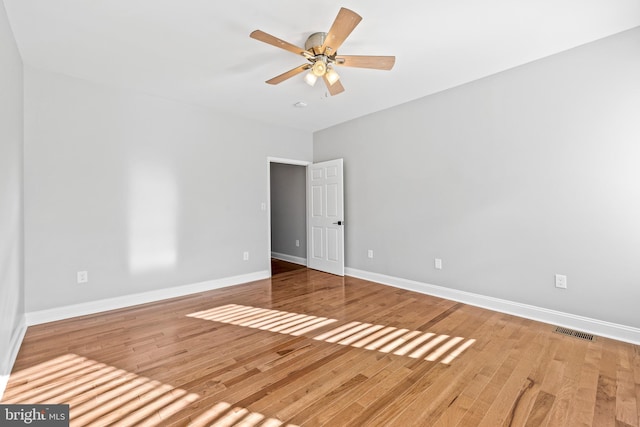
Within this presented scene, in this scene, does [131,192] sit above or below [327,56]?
below

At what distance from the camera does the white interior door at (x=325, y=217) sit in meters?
4.90

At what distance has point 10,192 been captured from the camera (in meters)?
2.28

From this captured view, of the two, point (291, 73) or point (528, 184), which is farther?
point (528, 184)

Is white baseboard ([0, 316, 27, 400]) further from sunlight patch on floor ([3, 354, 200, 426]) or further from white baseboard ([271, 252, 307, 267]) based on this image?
white baseboard ([271, 252, 307, 267])

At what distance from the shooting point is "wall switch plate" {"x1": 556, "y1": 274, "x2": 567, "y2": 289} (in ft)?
9.31

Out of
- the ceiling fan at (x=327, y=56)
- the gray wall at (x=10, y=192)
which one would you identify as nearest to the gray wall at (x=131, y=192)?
the gray wall at (x=10, y=192)

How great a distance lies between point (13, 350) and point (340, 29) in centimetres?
352

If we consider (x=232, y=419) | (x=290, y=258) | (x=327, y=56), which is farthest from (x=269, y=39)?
(x=290, y=258)

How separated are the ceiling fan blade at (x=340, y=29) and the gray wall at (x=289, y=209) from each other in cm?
366

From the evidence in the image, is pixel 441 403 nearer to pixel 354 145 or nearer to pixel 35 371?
pixel 35 371

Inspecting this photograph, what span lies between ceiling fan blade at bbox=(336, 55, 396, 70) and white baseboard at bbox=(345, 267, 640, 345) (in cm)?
277

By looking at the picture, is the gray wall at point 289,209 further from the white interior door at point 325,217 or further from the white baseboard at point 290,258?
the white interior door at point 325,217

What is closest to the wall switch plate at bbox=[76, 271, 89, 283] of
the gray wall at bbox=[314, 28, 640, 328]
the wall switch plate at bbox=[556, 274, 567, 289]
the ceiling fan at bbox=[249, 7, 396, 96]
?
the ceiling fan at bbox=[249, 7, 396, 96]

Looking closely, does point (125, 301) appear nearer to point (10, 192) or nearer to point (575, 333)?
point (10, 192)
